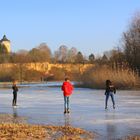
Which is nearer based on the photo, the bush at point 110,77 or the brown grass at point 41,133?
the brown grass at point 41,133

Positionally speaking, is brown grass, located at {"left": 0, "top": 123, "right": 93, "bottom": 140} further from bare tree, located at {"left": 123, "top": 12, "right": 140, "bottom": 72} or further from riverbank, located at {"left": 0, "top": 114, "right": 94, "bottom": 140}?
bare tree, located at {"left": 123, "top": 12, "right": 140, "bottom": 72}

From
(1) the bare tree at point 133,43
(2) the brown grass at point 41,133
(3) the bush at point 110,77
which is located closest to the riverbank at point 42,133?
(2) the brown grass at point 41,133

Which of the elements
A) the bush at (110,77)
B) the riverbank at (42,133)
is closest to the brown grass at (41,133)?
the riverbank at (42,133)

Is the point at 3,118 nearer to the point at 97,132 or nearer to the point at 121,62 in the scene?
the point at 97,132

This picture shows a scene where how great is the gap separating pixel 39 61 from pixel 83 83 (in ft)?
293

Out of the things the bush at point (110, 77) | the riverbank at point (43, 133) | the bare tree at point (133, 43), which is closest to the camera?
the riverbank at point (43, 133)

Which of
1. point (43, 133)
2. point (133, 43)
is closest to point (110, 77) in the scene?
point (133, 43)

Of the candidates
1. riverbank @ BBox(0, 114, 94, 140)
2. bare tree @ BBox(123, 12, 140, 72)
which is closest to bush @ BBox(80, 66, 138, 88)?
bare tree @ BBox(123, 12, 140, 72)

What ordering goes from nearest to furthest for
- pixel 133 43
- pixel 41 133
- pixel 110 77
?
1. pixel 41 133
2. pixel 110 77
3. pixel 133 43

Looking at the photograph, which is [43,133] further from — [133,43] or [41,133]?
[133,43]

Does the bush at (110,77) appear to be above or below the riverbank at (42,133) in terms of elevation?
above

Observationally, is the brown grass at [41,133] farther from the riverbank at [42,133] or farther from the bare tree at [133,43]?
the bare tree at [133,43]

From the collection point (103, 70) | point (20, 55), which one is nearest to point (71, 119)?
point (103, 70)

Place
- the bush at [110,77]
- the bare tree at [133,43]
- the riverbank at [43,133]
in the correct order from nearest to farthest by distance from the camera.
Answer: the riverbank at [43,133]
the bush at [110,77]
the bare tree at [133,43]
